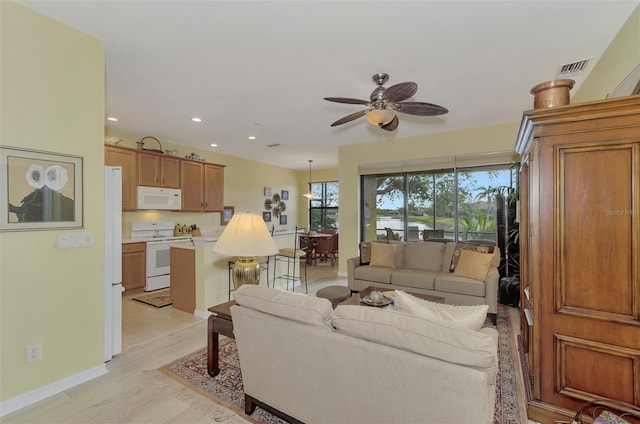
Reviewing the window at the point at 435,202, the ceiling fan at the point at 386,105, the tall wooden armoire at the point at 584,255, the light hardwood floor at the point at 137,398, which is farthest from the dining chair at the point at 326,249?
the tall wooden armoire at the point at 584,255

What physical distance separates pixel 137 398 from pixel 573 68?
15.5 ft

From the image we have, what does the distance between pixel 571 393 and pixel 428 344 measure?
130 cm

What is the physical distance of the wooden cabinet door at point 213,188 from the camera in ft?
20.6

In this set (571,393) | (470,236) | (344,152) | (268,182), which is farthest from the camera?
(268,182)

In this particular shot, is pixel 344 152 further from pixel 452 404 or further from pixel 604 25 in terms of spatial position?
pixel 452 404

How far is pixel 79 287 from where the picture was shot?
233 centimetres

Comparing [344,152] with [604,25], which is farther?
[344,152]

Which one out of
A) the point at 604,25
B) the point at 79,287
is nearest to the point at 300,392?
the point at 79,287

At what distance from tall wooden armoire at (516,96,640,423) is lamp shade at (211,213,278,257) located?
6.13ft

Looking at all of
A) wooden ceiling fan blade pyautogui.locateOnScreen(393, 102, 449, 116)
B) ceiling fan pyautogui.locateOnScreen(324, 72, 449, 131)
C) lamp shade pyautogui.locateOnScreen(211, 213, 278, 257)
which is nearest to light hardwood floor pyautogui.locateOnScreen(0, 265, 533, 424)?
lamp shade pyautogui.locateOnScreen(211, 213, 278, 257)

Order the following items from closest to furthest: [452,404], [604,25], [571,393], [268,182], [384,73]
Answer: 1. [452,404]
2. [571,393]
3. [604,25]
4. [384,73]
5. [268,182]

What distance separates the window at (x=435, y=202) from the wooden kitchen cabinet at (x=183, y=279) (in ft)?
11.5

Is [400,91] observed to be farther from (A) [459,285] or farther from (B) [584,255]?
(A) [459,285]

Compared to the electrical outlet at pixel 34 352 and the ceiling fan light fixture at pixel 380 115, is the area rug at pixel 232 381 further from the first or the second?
the ceiling fan light fixture at pixel 380 115
